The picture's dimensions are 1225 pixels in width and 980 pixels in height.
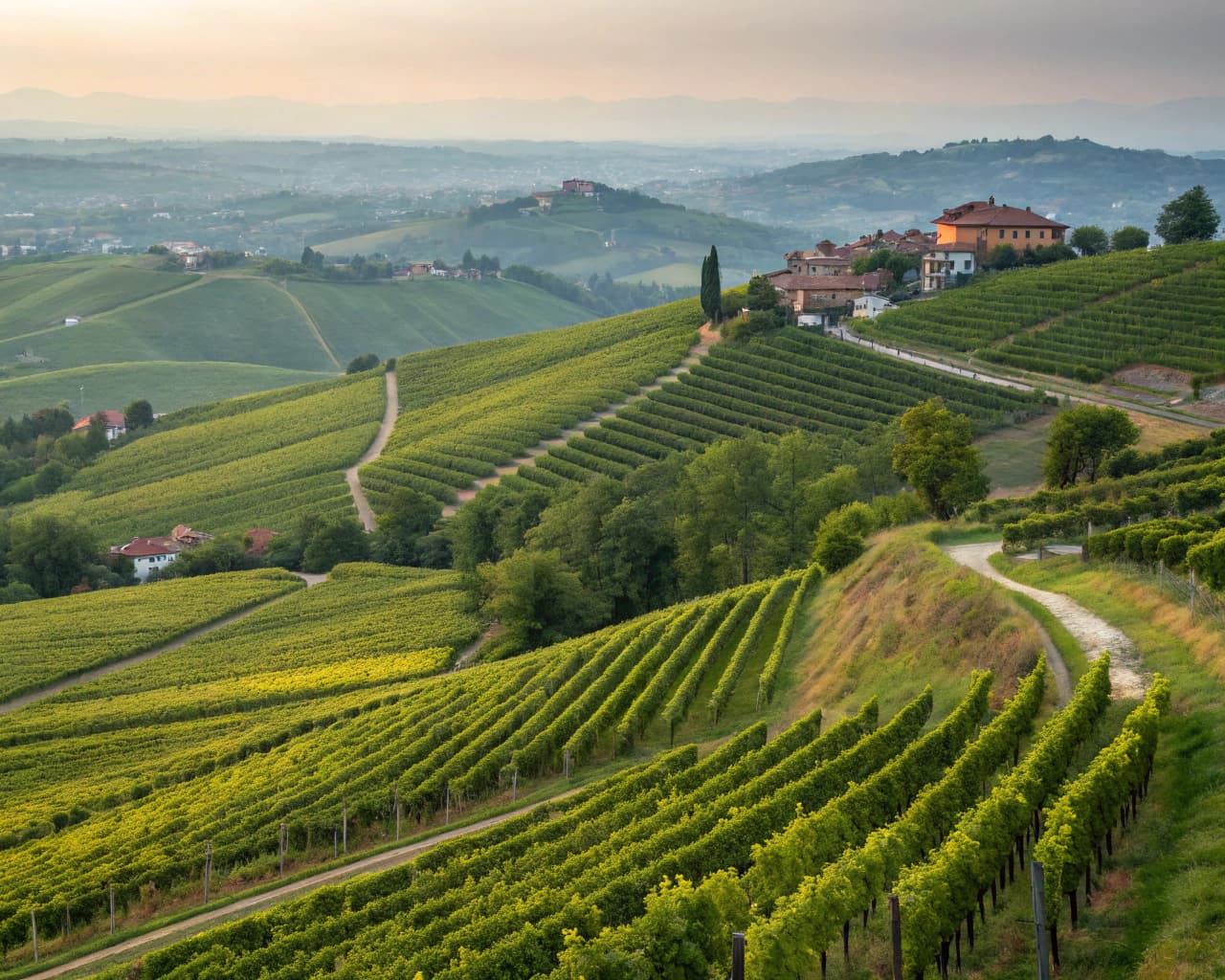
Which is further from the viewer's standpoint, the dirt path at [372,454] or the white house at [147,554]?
the dirt path at [372,454]

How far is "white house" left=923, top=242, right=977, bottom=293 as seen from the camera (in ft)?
349

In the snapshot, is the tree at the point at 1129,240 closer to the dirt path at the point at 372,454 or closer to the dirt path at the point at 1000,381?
the dirt path at the point at 1000,381

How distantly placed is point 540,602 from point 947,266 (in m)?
62.2

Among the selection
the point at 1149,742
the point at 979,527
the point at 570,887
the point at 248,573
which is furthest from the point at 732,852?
the point at 248,573

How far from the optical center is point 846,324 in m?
102

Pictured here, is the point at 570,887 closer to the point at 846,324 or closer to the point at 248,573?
the point at 248,573

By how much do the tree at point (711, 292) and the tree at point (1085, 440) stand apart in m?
55.0

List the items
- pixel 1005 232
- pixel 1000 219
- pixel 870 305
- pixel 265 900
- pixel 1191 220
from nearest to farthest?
pixel 265 900
pixel 1191 220
pixel 870 305
pixel 1005 232
pixel 1000 219

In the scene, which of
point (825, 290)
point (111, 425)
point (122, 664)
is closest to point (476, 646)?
point (122, 664)

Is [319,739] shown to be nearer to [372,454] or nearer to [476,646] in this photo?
[476,646]

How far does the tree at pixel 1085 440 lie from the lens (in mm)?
52375

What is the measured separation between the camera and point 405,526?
282 feet

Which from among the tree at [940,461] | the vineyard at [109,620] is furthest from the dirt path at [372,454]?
the tree at [940,461]

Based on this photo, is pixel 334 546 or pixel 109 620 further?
pixel 334 546
